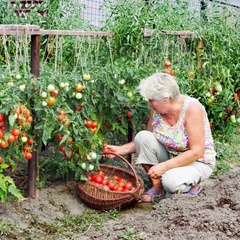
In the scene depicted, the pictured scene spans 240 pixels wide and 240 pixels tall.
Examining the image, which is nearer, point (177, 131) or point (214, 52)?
point (177, 131)

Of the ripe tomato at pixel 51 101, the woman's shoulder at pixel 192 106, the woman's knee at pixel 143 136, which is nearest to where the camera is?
the ripe tomato at pixel 51 101

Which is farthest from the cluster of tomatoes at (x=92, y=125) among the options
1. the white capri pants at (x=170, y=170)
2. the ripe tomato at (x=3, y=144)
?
the ripe tomato at (x=3, y=144)

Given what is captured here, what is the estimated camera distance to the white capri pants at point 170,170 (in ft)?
13.4

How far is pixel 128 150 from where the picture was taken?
14.6 ft

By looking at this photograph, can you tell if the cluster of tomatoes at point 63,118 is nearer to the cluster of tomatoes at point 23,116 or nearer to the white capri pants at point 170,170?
the cluster of tomatoes at point 23,116

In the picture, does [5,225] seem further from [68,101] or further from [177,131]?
[177,131]

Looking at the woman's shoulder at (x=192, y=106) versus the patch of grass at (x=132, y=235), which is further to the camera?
the woman's shoulder at (x=192, y=106)

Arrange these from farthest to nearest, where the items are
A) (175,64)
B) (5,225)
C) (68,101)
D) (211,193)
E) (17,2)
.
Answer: (17,2), (175,64), (211,193), (68,101), (5,225)

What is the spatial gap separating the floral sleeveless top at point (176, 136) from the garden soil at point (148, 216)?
0.32 metres

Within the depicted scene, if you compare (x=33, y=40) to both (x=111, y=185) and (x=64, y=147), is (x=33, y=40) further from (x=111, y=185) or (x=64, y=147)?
(x=111, y=185)

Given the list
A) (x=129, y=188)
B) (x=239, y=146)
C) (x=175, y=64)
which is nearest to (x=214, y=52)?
(x=175, y=64)

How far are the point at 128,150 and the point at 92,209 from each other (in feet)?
2.00

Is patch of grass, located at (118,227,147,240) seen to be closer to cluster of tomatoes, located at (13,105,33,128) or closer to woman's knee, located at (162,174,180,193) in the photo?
woman's knee, located at (162,174,180,193)

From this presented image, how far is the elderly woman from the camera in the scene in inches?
156
